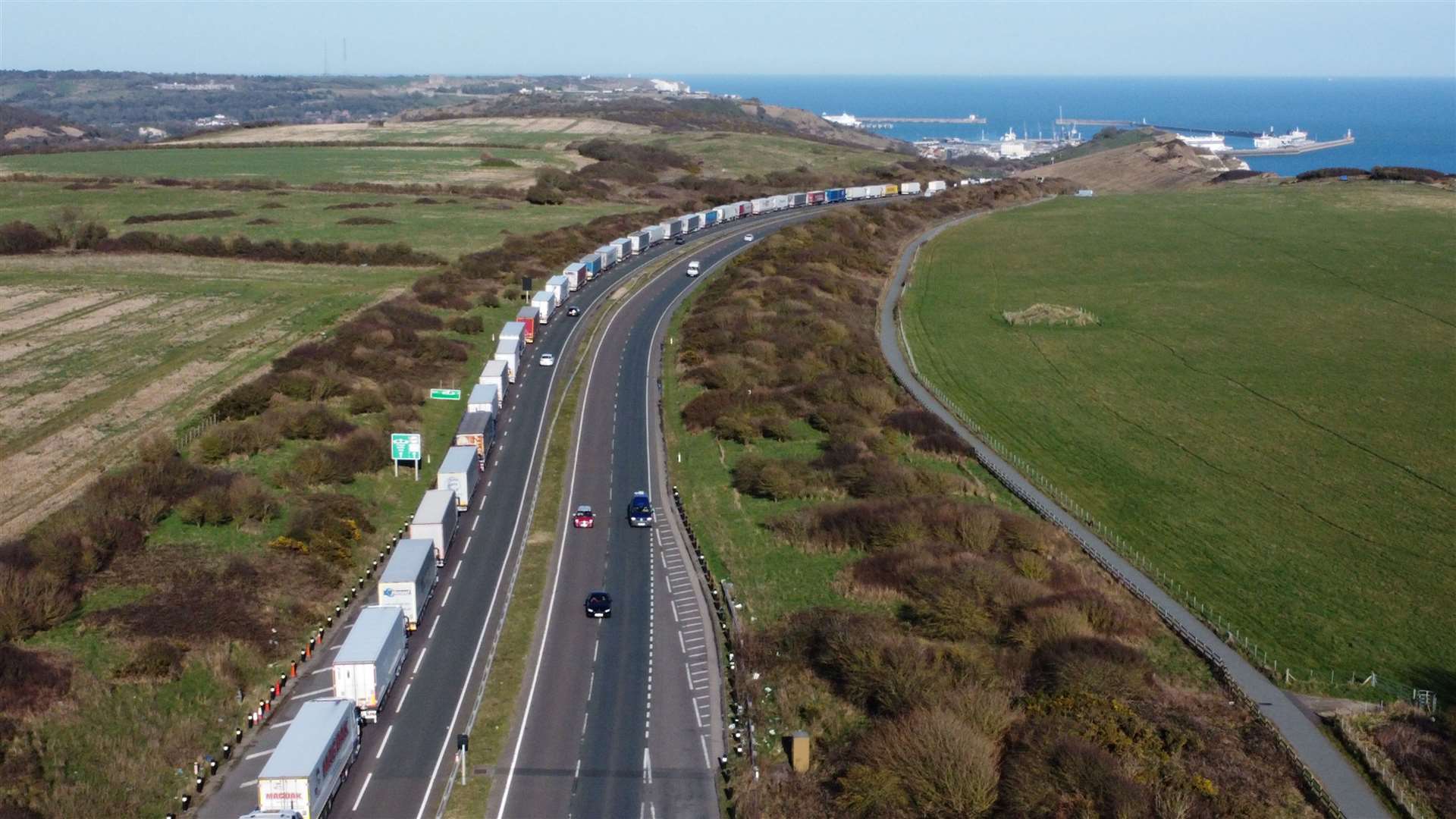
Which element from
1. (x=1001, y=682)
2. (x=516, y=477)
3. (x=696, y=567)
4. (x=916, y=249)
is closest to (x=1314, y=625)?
(x=1001, y=682)

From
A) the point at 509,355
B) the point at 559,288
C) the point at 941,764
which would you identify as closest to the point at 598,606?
the point at 941,764

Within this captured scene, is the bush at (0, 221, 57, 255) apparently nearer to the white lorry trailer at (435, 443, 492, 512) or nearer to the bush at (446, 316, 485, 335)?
the bush at (446, 316, 485, 335)

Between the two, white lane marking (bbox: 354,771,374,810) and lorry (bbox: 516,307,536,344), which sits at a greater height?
lorry (bbox: 516,307,536,344)

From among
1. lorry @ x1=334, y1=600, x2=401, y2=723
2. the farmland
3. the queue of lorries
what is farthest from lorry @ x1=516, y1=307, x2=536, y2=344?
lorry @ x1=334, y1=600, x2=401, y2=723

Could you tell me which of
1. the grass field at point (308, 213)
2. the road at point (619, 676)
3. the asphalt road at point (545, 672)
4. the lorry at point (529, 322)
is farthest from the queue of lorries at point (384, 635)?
the grass field at point (308, 213)

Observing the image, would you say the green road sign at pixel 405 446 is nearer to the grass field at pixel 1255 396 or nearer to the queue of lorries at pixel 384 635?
the queue of lorries at pixel 384 635

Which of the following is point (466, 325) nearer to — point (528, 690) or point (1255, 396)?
point (528, 690)
